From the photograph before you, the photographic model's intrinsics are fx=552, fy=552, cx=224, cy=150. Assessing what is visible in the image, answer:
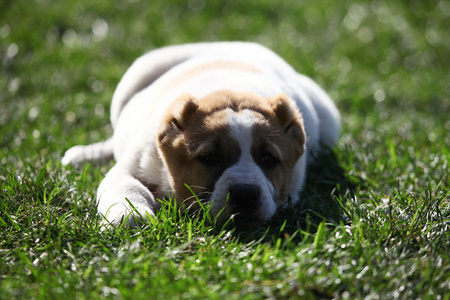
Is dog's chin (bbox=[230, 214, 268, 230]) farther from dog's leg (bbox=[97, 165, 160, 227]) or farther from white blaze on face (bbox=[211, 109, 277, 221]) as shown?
dog's leg (bbox=[97, 165, 160, 227])

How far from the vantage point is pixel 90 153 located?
18.5ft

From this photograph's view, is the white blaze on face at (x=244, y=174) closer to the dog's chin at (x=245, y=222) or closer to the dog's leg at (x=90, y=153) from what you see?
the dog's chin at (x=245, y=222)

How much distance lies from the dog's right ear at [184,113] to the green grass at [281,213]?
76cm

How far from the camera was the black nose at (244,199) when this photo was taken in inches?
149

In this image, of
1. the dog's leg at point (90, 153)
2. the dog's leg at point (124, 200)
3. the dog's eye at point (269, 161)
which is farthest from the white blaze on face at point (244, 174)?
the dog's leg at point (90, 153)

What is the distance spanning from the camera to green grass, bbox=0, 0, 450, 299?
124 inches

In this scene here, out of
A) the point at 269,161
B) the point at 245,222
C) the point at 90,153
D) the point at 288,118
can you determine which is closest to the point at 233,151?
the point at 269,161

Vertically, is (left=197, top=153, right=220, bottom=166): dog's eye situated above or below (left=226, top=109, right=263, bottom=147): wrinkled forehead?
below

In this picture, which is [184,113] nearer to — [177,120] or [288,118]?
[177,120]

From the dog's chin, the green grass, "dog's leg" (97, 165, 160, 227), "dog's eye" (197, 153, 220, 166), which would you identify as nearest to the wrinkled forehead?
"dog's eye" (197, 153, 220, 166)

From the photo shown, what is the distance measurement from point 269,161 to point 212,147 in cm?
49

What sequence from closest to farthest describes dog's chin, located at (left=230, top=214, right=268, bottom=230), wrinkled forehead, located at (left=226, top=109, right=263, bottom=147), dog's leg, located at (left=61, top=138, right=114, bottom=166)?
dog's chin, located at (left=230, top=214, right=268, bottom=230), wrinkled forehead, located at (left=226, top=109, right=263, bottom=147), dog's leg, located at (left=61, top=138, right=114, bottom=166)

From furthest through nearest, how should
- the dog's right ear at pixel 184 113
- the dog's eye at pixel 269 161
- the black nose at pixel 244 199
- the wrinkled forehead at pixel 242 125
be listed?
1. the dog's right ear at pixel 184 113
2. the dog's eye at pixel 269 161
3. the wrinkled forehead at pixel 242 125
4. the black nose at pixel 244 199

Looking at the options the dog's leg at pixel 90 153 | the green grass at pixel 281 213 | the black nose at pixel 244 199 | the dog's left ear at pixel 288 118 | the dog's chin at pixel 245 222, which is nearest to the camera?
the green grass at pixel 281 213
